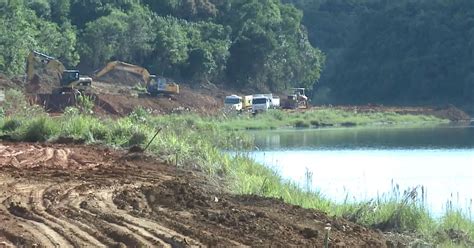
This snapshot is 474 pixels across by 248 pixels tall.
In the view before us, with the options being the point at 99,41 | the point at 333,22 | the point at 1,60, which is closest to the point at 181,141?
the point at 1,60

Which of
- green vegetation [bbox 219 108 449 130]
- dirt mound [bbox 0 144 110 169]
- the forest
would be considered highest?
the forest

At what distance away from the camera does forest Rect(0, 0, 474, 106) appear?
68812 mm

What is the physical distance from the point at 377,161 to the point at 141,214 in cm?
2147

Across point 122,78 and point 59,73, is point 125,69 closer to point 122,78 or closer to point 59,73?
point 122,78

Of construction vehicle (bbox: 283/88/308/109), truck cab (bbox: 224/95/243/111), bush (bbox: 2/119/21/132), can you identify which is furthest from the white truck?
bush (bbox: 2/119/21/132)

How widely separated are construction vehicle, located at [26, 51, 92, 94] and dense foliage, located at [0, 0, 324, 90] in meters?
0.96

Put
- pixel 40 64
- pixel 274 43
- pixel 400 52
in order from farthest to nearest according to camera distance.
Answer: pixel 400 52
pixel 274 43
pixel 40 64

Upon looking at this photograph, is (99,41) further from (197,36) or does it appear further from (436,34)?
(436,34)

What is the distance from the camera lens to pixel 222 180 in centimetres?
2017

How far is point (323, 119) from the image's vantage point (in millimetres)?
66312

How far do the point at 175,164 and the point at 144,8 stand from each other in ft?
187

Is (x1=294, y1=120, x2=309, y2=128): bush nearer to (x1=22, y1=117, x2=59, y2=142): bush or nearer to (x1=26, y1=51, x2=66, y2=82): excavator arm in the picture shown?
(x1=26, y1=51, x2=66, y2=82): excavator arm

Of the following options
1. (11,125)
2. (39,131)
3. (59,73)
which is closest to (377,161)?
(39,131)

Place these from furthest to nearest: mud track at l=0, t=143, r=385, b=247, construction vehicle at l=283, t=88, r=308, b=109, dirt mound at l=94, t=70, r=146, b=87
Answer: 1. construction vehicle at l=283, t=88, r=308, b=109
2. dirt mound at l=94, t=70, r=146, b=87
3. mud track at l=0, t=143, r=385, b=247
